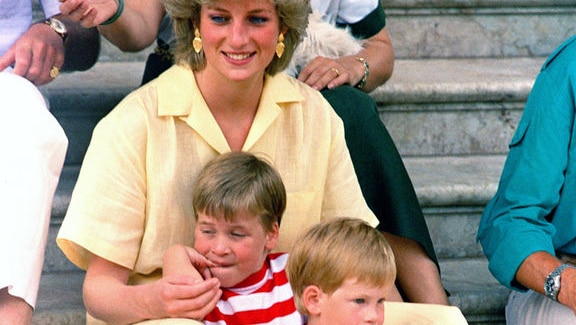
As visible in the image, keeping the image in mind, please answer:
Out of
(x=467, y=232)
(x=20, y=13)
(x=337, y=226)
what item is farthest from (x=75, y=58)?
(x=467, y=232)

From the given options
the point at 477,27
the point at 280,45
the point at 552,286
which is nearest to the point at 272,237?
the point at 280,45

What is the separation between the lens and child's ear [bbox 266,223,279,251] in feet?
7.90

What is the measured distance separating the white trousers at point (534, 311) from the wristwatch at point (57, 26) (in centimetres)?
128

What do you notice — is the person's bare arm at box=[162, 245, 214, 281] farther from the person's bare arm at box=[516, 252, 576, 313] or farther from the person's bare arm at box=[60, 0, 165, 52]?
the person's bare arm at box=[516, 252, 576, 313]

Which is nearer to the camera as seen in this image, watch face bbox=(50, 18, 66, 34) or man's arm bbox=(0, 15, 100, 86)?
man's arm bbox=(0, 15, 100, 86)

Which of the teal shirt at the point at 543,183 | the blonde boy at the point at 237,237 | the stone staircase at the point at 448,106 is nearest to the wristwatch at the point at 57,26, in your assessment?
the stone staircase at the point at 448,106

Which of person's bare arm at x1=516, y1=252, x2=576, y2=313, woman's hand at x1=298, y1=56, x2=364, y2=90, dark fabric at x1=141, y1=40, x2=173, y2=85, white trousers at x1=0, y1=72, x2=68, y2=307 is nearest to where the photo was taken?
white trousers at x1=0, y1=72, x2=68, y2=307

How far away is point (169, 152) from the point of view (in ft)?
7.88

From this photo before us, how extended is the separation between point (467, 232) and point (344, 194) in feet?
2.43

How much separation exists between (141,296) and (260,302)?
27 centimetres

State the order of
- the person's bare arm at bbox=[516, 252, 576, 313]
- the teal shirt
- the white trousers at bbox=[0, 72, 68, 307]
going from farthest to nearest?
the teal shirt, the person's bare arm at bbox=[516, 252, 576, 313], the white trousers at bbox=[0, 72, 68, 307]

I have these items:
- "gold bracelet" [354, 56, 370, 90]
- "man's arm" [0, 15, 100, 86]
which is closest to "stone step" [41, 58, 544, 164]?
"gold bracelet" [354, 56, 370, 90]

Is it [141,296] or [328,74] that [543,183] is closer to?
[328,74]

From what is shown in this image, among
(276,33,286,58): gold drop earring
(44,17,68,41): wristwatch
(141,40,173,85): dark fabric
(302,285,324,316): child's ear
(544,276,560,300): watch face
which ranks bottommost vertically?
(544,276,560,300): watch face
